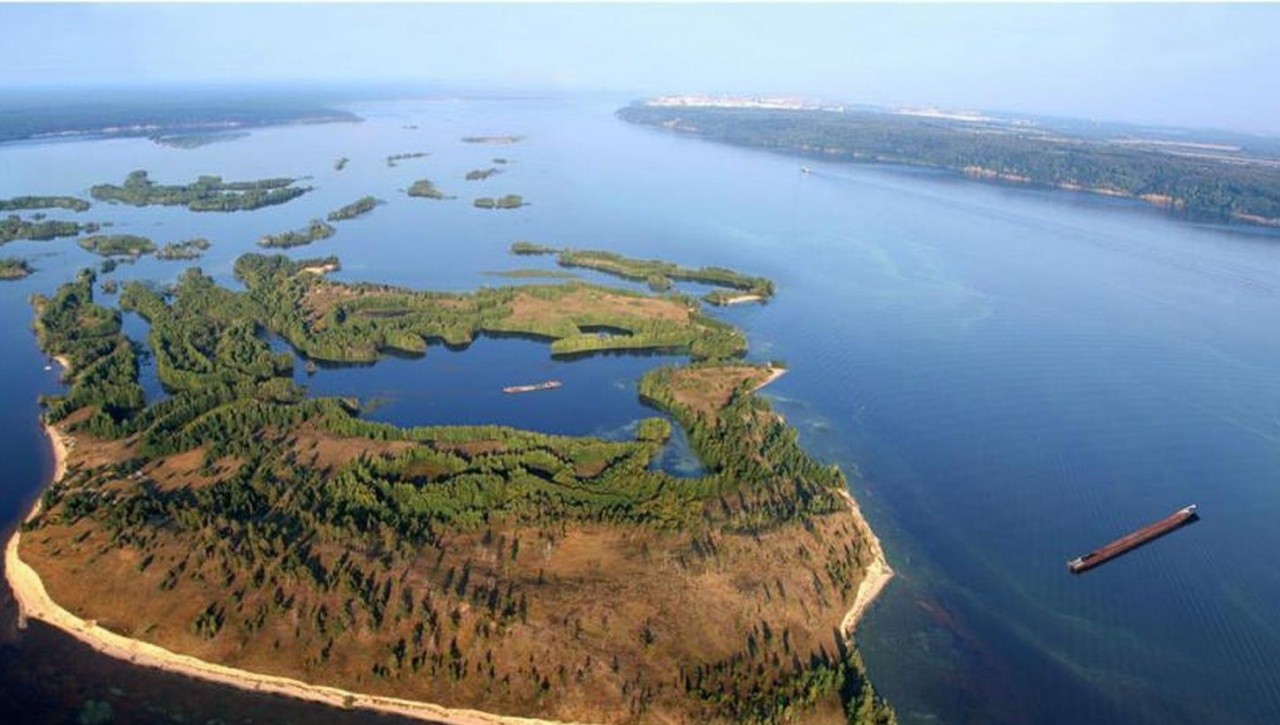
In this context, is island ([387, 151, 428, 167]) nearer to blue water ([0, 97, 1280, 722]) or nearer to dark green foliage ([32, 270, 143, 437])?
blue water ([0, 97, 1280, 722])

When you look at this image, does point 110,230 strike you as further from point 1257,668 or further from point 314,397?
point 1257,668

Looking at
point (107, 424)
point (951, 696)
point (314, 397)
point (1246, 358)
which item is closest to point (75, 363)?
point (107, 424)

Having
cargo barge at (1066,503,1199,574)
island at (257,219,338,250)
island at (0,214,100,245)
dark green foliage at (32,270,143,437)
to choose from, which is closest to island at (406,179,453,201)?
island at (257,219,338,250)

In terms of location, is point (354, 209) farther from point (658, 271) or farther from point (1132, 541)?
point (1132, 541)

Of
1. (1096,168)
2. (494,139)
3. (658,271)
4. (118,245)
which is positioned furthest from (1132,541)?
(494,139)

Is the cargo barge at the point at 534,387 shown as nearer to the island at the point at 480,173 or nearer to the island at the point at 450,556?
the island at the point at 450,556

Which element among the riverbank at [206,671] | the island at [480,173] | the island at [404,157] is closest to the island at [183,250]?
the island at [480,173]
